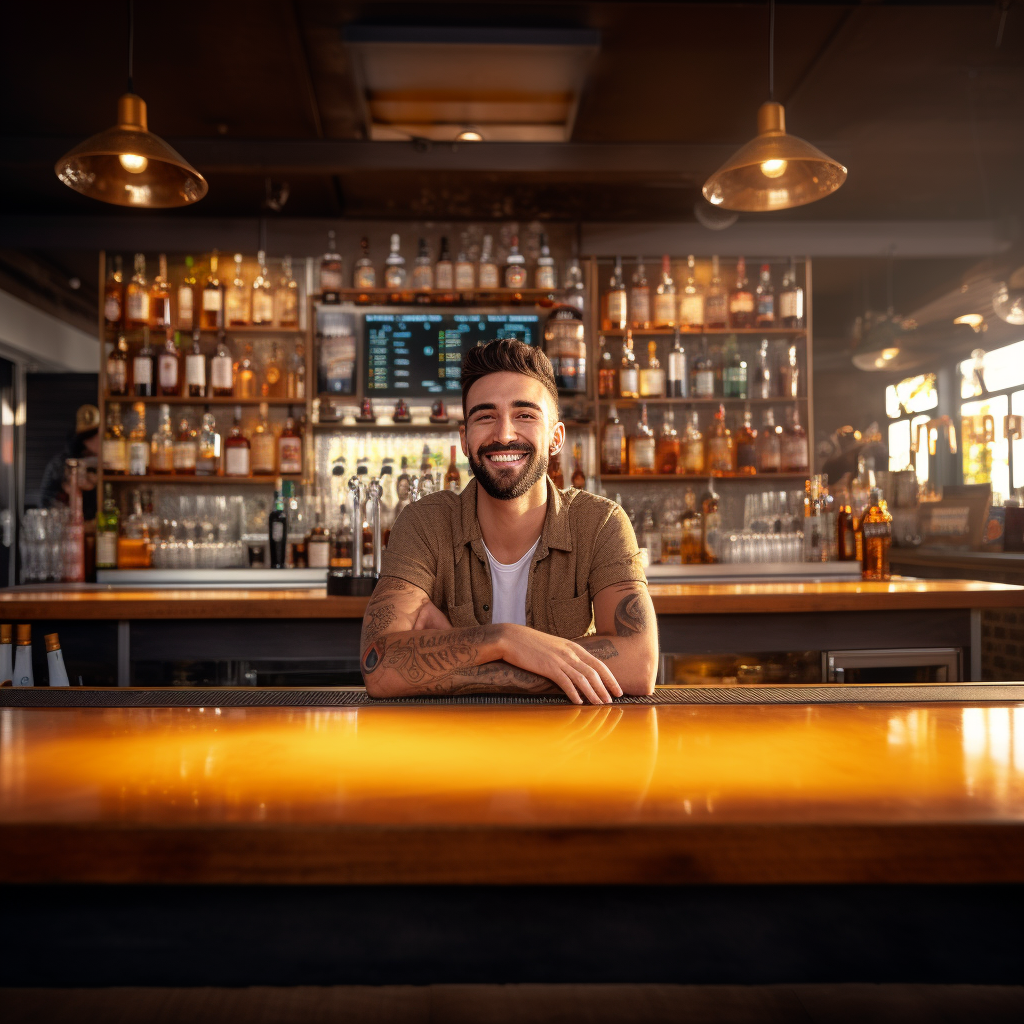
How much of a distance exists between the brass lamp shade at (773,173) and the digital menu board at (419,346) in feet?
5.70

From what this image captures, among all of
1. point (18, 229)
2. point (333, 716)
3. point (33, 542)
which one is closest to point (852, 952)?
point (333, 716)

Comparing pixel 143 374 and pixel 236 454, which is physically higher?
pixel 143 374

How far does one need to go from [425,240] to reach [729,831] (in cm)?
Result: 403

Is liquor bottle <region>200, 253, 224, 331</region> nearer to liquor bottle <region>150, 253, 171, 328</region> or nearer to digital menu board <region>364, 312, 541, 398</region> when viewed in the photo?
liquor bottle <region>150, 253, 171, 328</region>

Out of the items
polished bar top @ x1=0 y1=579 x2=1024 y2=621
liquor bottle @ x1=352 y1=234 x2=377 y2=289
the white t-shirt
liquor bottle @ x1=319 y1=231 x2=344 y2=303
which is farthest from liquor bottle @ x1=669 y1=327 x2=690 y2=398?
the white t-shirt

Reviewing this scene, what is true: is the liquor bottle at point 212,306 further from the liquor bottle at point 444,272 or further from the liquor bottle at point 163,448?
the liquor bottle at point 444,272

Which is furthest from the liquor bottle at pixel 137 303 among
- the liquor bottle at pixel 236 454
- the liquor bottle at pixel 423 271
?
the liquor bottle at pixel 423 271

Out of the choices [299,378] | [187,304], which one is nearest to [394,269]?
[299,378]

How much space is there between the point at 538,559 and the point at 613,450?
8.46 feet

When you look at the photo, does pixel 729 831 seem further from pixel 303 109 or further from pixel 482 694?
pixel 303 109

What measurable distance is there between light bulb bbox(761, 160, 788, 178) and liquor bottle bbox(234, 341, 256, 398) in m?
2.73

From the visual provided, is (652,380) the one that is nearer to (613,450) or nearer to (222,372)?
(613,450)

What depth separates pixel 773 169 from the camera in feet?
8.25

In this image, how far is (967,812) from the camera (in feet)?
2.04
